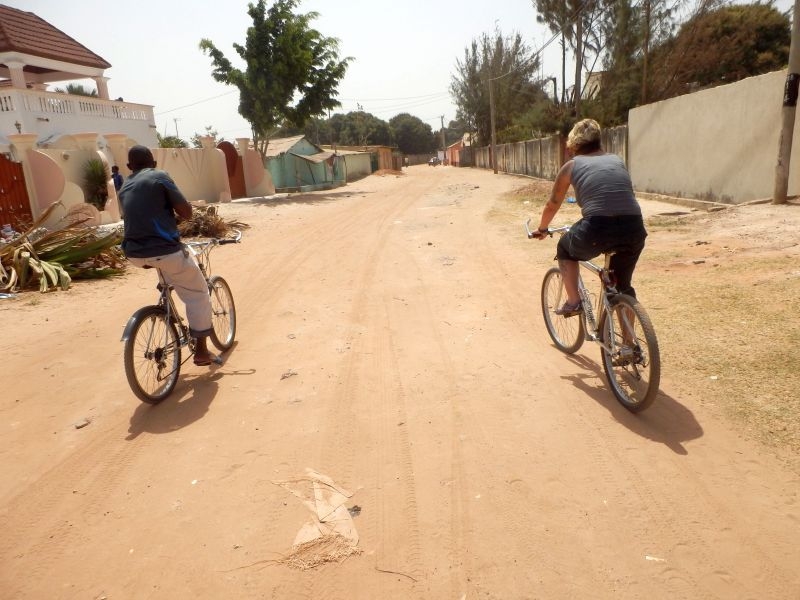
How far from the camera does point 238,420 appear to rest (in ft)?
12.1

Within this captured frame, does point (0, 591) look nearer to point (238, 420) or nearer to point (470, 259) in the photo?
point (238, 420)

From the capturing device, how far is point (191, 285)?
14.3ft

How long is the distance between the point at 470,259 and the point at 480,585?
6768mm

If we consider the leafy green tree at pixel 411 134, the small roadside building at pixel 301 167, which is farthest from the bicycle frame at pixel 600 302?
the leafy green tree at pixel 411 134

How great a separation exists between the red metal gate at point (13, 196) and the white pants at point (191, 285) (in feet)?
33.8

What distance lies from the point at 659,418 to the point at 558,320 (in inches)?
61.1

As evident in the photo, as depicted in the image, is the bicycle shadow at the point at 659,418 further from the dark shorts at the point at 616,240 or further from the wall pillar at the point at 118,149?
the wall pillar at the point at 118,149

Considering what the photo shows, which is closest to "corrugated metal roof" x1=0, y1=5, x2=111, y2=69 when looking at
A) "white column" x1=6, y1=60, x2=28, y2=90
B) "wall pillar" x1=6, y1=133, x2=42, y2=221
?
"white column" x1=6, y1=60, x2=28, y2=90

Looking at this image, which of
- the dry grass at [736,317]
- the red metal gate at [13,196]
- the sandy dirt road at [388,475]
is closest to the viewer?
the sandy dirt road at [388,475]

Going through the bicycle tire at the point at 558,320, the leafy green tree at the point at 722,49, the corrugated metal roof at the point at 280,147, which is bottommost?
the bicycle tire at the point at 558,320

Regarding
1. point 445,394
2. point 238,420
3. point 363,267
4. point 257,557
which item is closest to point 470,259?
point 363,267

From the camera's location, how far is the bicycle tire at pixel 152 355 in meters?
3.76

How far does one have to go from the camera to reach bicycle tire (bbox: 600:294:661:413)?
321 centimetres

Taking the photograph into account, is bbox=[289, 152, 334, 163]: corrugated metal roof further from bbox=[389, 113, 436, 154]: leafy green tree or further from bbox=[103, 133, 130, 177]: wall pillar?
bbox=[389, 113, 436, 154]: leafy green tree
